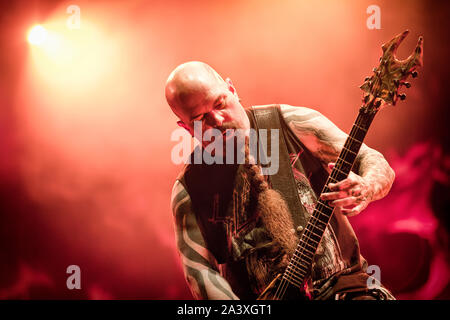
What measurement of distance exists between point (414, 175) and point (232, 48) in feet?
4.49

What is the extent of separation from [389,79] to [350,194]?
466 mm

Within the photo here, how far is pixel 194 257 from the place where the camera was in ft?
5.47

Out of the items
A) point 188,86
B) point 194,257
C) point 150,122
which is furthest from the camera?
point 150,122

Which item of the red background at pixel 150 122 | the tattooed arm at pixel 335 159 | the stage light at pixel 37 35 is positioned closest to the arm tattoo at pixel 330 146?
the tattooed arm at pixel 335 159

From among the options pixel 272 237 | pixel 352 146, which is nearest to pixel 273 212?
pixel 272 237

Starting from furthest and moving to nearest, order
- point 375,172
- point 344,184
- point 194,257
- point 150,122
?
point 150,122 < point 194,257 < point 375,172 < point 344,184

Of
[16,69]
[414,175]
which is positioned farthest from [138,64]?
[414,175]

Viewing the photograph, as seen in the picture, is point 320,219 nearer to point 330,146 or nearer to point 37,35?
point 330,146

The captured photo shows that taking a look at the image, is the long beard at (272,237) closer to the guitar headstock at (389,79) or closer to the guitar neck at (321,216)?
the guitar neck at (321,216)

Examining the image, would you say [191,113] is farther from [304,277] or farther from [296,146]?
[304,277]

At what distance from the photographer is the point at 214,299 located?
1.57 meters

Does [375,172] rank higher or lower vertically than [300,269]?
higher

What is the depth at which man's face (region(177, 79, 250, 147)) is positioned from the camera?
158 cm

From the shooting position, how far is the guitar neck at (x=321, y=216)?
4.63ft
